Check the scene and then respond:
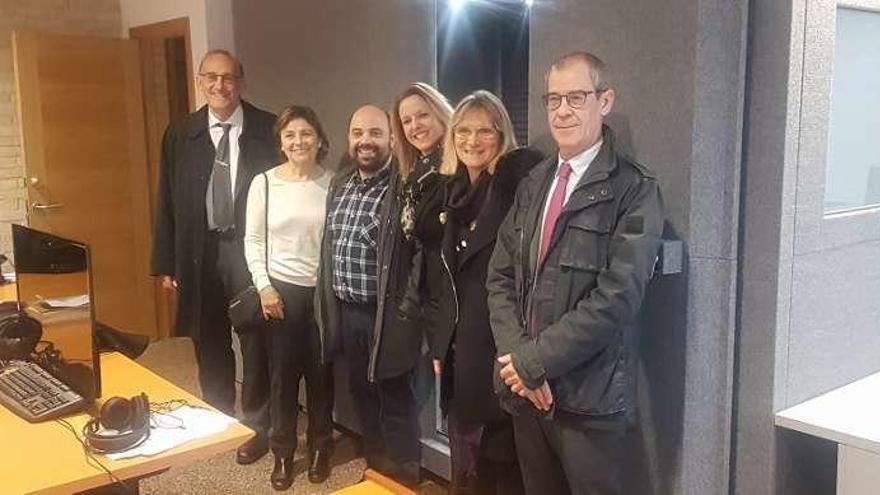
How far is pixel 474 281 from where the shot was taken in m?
2.23

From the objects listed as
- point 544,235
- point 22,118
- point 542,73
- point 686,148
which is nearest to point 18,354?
point 544,235

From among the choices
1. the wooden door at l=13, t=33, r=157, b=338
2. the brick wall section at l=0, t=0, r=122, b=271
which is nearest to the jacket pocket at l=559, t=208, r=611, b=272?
the wooden door at l=13, t=33, r=157, b=338

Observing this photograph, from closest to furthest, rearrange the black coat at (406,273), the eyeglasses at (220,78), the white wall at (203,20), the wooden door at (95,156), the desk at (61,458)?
the desk at (61,458) → the black coat at (406,273) → the eyeglasses at (220,78) → the white wall at (203,20) → the wooden door at (95,156)

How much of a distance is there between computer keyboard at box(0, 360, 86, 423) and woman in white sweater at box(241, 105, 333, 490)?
0.98 meters

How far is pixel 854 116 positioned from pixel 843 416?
2.68 feet

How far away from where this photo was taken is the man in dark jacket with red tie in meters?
1.82

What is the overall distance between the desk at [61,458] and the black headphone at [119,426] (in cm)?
3

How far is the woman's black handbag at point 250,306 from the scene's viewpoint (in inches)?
118

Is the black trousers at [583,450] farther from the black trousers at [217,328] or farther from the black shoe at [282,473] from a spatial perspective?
the black trousers at [217,328]

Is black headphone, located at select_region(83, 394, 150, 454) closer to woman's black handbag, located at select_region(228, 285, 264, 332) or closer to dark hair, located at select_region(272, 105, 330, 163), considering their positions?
woman's black handbag, located at select_region(228, 285, 264, 332)

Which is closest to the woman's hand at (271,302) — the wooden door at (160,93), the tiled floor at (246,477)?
the tiled floor at (246,477)

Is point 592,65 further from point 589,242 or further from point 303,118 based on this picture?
point 303,118

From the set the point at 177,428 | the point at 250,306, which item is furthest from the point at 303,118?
the point at 177,428

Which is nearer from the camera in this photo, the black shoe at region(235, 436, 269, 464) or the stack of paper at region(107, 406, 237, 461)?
the stack of paper at region(107, 406, 237, 461)
